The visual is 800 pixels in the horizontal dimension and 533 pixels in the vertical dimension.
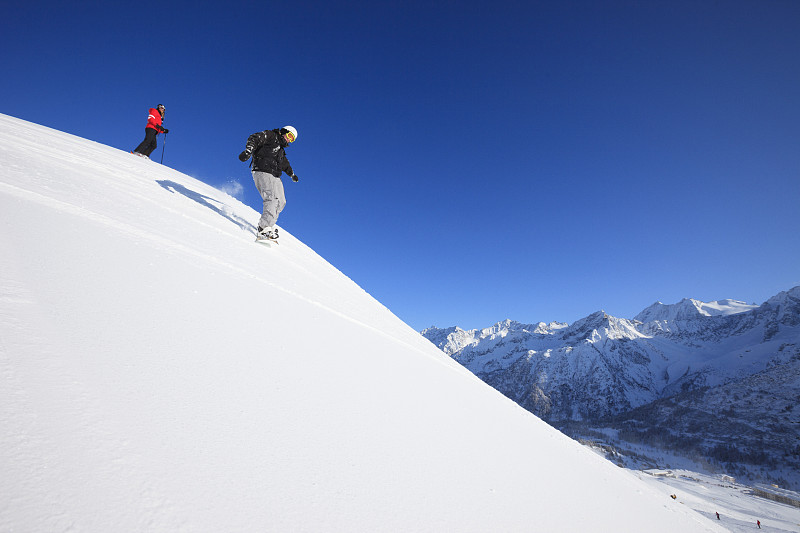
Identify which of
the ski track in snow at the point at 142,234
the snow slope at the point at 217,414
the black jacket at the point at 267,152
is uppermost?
the black jacket at the point at 267,152

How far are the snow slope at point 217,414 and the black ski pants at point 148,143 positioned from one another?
29.5ft

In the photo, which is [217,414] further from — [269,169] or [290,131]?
[290,131]

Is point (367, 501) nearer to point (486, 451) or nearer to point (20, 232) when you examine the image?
point (486, 451)

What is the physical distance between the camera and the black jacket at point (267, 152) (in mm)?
6309

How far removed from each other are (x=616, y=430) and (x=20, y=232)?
9029 inches

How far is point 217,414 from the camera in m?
1.55

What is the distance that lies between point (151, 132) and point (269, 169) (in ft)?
28.2

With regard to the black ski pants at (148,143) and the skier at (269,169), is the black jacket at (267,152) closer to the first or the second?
the skier at (269,169)

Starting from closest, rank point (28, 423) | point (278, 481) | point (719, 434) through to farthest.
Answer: point (28, 423) < point (278, 481) < point (719, 434)

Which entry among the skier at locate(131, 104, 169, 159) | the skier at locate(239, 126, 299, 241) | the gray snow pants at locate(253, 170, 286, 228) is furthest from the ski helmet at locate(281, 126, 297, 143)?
the skier at locate(131, 104, 169, 159)

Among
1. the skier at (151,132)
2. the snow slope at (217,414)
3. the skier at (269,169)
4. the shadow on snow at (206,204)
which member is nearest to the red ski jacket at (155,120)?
the skier at (151,132)

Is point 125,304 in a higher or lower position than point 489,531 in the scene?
higher

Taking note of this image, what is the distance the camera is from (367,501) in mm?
1497

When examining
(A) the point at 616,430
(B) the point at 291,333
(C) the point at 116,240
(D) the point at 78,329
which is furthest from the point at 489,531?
(A) the point at 616,430
